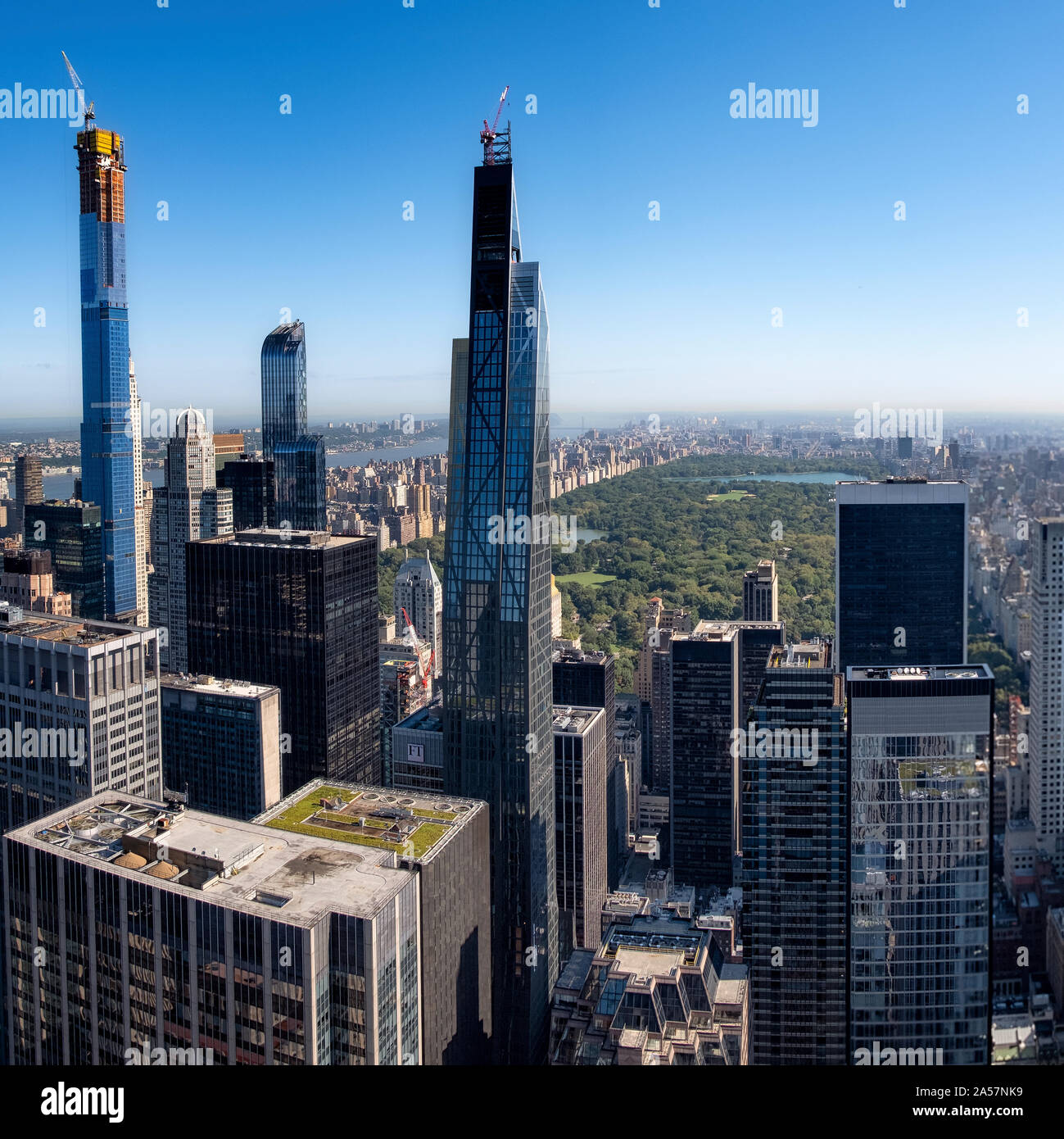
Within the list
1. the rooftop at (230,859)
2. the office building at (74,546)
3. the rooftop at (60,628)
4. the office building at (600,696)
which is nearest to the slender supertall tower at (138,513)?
the office building at (74,546)

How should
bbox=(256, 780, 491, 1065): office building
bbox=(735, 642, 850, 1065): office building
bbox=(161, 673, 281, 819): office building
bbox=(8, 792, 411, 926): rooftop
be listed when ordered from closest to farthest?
bbox=(8, 792, 411, 926): rooftop < bbox=(256, 780, 491, 1065): office building < bbox=(735, 642, 850, 1065): office building < bbox=(161, 673, 281, 819): office building

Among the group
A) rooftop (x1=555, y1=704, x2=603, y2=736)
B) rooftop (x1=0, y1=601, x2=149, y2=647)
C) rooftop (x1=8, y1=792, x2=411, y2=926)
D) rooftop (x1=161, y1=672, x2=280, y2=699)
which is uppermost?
rooftop (x1=0, y1=601, x2=149, y2=647)

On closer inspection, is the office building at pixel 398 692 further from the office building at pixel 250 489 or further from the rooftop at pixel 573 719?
the office building at pixel 250 489

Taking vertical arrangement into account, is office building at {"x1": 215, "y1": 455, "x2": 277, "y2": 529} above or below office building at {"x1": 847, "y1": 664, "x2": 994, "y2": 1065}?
above

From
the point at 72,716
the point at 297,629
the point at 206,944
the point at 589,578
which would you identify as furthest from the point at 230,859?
the point at 589,578

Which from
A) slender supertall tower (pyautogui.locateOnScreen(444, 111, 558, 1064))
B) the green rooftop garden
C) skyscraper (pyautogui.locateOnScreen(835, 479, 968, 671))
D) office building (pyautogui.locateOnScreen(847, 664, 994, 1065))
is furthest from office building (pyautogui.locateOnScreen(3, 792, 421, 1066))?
skyscraper (pyautogui.locateOnScreen(835, 479, 968, 671))

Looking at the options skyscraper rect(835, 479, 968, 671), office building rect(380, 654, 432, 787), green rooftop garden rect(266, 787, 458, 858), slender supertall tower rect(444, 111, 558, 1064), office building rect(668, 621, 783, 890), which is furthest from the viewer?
office building rect(380, 654, 432, 787)

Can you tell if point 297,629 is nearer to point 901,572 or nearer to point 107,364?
point 901,572

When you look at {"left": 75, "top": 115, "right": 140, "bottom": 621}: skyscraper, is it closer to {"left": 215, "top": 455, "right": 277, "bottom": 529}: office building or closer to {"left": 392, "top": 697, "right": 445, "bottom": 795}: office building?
{"left": 215, "top": 455, "right": 277, "bottom": 529}: office building
